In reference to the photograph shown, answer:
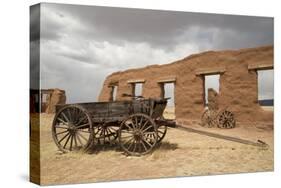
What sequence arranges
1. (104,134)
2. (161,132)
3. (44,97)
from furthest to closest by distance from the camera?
(161,132) < (104,134) < (44,97)

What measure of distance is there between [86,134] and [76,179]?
3.63 feet

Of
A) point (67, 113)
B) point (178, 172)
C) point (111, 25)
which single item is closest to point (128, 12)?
point (111, 25)

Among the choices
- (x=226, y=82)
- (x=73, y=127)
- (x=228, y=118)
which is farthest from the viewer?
(x=226, y=82)

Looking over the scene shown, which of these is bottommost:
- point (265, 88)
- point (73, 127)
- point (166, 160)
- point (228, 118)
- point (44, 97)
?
point (166, 160)

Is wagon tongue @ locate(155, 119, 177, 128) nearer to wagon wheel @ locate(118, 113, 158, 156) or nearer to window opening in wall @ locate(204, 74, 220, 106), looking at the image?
wagon wheel @ locate(118, 113, 158, 156)

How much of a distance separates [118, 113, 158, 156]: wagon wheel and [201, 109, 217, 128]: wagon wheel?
197cm

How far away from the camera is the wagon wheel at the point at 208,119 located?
1310 centimetres

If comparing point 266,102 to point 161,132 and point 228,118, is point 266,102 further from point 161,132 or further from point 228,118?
point 161,132

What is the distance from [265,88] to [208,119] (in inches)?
71.9

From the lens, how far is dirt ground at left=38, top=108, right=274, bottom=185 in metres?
10.9

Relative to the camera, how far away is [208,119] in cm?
1317

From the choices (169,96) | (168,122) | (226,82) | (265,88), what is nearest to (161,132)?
(168,122)

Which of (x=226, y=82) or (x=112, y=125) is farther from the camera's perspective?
(x=226, y=82)

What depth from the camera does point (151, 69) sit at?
12.3 m
